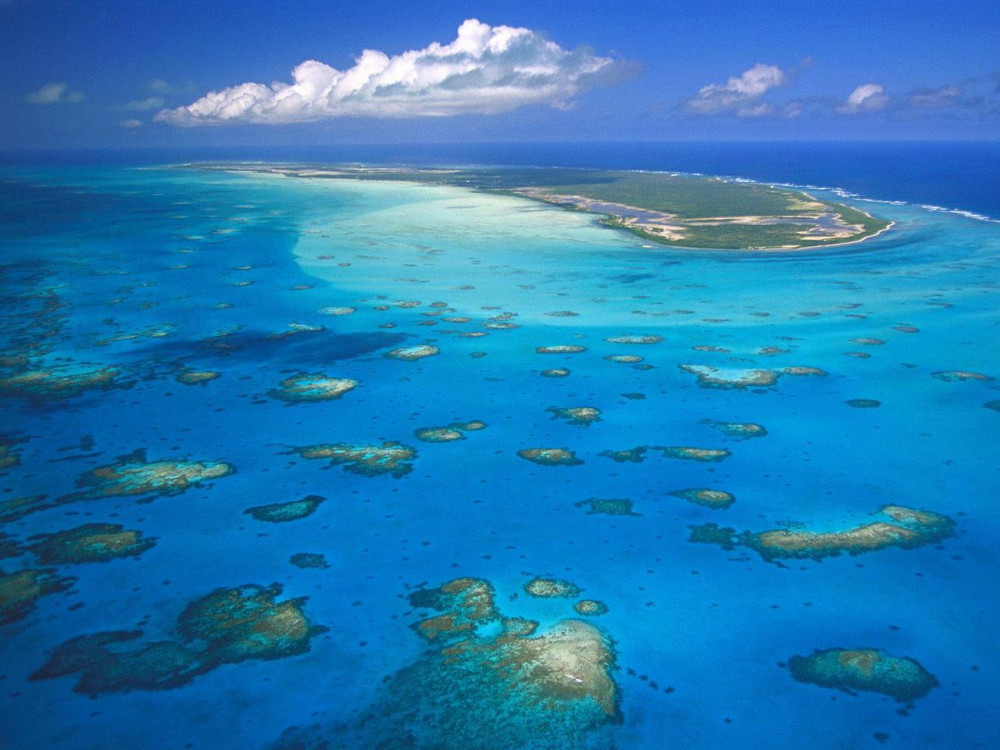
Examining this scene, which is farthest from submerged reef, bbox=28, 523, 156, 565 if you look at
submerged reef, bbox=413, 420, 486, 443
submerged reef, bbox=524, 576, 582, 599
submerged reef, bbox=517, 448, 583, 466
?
submerged reef, bbox=517, 448, 583, 466

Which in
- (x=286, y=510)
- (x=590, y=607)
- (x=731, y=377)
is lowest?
(x=590, y=607)

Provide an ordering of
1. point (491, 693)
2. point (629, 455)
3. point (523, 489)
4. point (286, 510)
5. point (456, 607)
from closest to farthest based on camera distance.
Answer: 1. point (491, 693)
2. point (456, 607)
3. point (286, 510)
4. point (523, 489)
5. point (629, 455)

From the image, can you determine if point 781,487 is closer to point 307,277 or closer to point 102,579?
point 102,579

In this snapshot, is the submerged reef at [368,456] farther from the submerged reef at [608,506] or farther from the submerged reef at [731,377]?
the submerged reef at [731,377]

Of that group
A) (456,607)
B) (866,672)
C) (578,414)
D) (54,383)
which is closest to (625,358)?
(578,414)

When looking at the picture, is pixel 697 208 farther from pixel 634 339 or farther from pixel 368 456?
pixel 368 456

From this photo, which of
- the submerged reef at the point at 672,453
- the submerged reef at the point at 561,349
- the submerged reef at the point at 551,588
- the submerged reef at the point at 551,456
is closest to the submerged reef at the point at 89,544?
the submerged reef at the point at 551,588

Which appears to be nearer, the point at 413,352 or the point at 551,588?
the point at 551,588

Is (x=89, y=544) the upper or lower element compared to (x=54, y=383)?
lower
